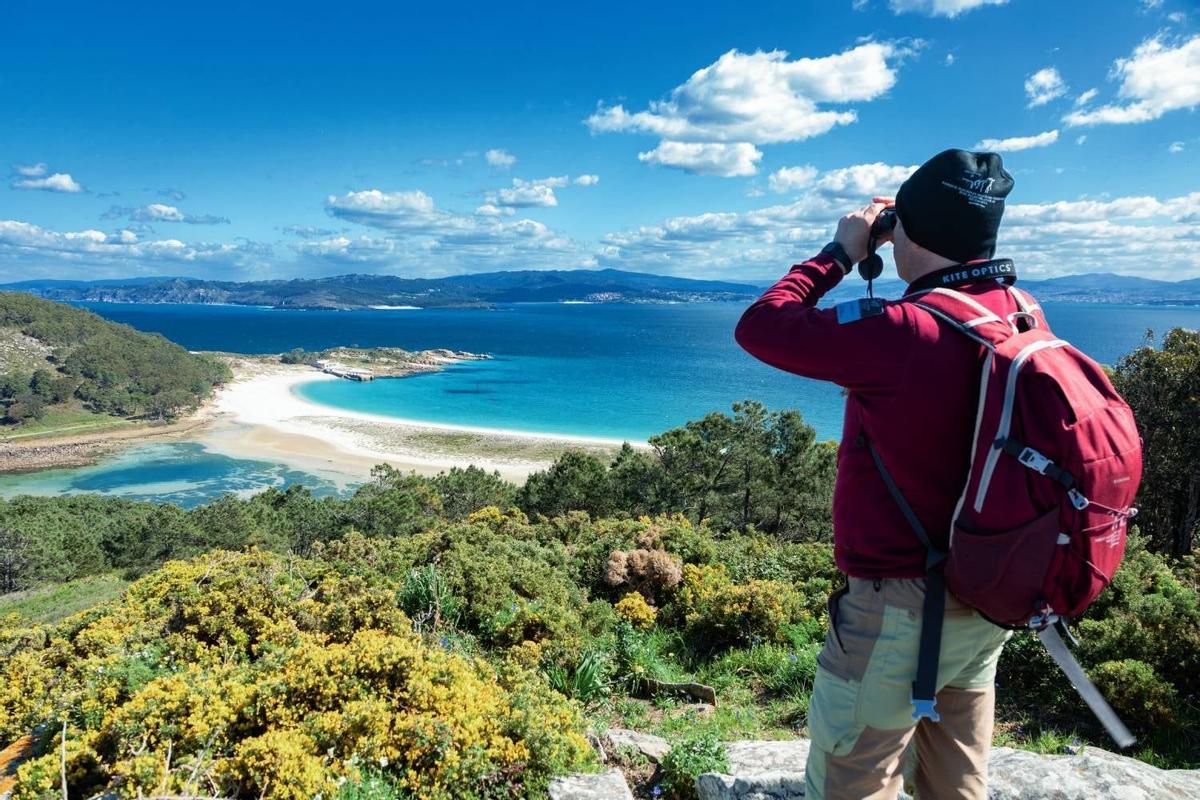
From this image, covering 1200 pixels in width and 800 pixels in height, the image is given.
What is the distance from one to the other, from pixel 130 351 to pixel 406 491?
264ft

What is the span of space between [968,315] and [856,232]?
517 mm

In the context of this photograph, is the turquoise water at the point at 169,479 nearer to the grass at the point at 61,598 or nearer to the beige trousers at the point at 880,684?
the grass at the point at 61,598

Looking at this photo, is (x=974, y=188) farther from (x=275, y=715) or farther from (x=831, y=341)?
(x=275, y=715)

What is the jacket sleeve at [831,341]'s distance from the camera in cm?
167

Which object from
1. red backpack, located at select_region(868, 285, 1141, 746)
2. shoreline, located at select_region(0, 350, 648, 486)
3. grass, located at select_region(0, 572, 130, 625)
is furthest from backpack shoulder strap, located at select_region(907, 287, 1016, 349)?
shoreline, located at select_region(0, 350, 648, 486)

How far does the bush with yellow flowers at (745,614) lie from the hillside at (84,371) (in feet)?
251

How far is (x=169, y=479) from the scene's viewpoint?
46562 mm

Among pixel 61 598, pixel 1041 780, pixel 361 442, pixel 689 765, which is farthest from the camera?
pixel 361 442

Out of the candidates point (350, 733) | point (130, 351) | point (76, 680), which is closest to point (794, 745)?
point (350, 733)

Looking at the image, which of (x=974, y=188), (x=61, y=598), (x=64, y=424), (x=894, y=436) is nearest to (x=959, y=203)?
(x=974, y=188)

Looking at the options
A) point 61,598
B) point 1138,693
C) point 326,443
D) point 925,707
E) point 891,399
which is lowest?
point 326,443

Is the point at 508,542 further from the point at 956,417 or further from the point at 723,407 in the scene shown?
the point at 723,407

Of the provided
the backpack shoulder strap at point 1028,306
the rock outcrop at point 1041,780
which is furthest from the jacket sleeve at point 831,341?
the rock outcrop at point 1041,780

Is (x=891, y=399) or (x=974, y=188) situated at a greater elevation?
(x=974, y=188)
